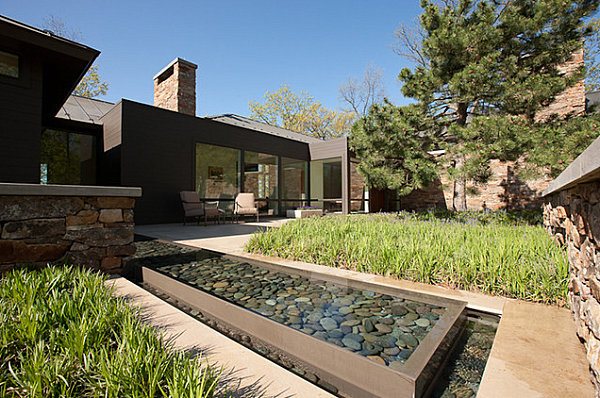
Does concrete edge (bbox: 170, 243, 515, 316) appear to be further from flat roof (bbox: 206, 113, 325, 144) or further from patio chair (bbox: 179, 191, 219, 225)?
flat roof (bbox: 206, 113, 325, 144)

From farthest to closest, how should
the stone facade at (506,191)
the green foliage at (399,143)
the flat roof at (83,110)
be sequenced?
the stone facade at (506,191) < the flat roof at (83,110) < the green foliage at (399,143)

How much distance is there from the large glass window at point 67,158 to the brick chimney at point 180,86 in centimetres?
254

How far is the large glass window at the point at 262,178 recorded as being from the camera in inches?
371

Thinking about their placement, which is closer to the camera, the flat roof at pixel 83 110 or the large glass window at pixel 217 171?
the flat roof at pixel 83 110

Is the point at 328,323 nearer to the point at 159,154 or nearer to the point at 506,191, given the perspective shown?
the point at 159,154

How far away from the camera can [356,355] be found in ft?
4.24

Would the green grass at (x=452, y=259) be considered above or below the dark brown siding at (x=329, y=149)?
below

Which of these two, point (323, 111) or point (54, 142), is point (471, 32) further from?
point (323, 111)

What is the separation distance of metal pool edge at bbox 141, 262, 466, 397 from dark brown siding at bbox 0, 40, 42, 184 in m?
4.46

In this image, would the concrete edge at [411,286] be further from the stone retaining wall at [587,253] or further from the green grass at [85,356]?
the green grass at [85,356]

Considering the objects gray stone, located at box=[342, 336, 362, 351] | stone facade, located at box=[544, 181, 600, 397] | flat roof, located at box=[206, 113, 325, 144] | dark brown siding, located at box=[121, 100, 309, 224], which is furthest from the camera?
flat roof, located at box=[206, 113, 325, 144]

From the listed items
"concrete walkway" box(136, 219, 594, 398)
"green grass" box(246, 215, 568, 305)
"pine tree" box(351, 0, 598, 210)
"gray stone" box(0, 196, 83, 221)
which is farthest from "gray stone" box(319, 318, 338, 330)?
"pine tree" box(351, 0, 598, 210)

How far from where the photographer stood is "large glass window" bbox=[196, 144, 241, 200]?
8.28m

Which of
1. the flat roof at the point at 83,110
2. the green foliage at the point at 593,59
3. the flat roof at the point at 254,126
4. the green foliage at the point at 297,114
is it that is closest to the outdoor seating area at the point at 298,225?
the flat roof at the point at 83,110
